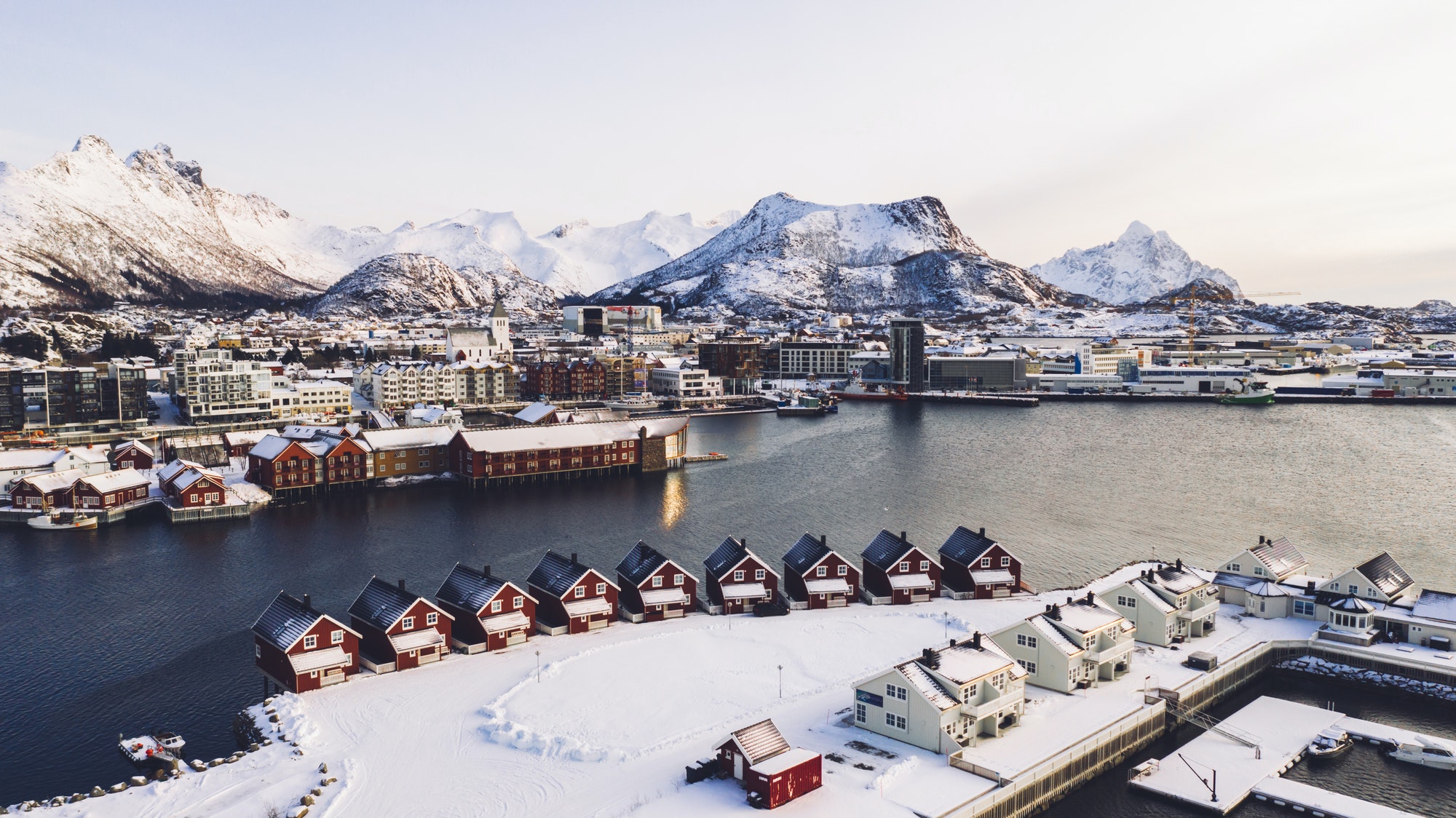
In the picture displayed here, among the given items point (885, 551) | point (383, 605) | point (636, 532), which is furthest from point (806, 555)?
point (383, 605)

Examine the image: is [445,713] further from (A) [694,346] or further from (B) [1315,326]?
(B) [1315,326]

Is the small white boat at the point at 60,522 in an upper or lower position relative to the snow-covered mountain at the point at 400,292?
lower

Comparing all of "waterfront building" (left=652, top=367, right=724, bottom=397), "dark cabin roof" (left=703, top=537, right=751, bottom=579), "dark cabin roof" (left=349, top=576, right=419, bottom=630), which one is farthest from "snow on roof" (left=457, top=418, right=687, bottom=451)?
"waterfront building" (left=652, top=367, right=724, bottom=397)

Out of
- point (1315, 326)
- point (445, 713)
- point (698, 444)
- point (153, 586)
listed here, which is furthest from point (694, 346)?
point (1315, 326)

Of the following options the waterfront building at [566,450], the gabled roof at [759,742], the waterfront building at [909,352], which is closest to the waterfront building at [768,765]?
the gabled roof at [759,742]

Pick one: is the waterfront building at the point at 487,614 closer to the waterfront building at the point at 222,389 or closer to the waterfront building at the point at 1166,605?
the waterfront building at the point at 1166,605

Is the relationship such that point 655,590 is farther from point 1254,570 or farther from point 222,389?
point 222,389
